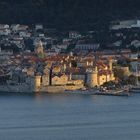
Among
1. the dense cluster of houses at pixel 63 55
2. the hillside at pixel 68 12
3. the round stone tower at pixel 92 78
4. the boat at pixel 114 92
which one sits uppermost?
the hillside at pixel 68 12

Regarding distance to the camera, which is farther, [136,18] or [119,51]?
[136,18]

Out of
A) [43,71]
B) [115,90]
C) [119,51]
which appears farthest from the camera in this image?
[119,51]

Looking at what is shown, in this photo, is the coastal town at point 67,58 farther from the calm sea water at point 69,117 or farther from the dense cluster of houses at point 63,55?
the calm sea water at point 69,117

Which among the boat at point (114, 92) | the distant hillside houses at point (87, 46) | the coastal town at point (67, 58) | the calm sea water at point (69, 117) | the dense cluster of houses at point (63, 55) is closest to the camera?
the calm sea water at point (69, 117)

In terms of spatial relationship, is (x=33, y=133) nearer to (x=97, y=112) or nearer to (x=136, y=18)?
(x=97, y=112)

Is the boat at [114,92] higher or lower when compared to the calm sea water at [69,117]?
higher

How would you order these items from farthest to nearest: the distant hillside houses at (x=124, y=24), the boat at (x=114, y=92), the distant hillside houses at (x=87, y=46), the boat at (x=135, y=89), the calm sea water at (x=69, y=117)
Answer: the distant hillside houses at (x=124, y=24)
the distant hillside houses at (x=87, y=46)
the boat at (x=135, y=89)
the boat at (x=114, y=92)
the calm sea water at (x=69, y=117)

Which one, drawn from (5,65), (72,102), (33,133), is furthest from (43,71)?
(33,133)

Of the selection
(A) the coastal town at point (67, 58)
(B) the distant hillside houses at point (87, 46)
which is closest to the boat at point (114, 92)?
(A) the coastal town at point (67, 58)

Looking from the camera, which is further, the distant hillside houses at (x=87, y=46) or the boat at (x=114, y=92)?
the distant hillside houses at (x=87, y=46)
